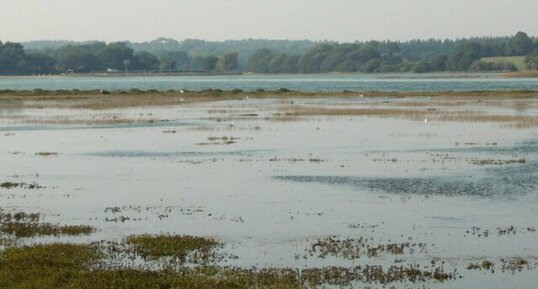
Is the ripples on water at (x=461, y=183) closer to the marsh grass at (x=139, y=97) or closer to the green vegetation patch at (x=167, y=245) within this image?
the green vegetation patch at (x=167, y=245)

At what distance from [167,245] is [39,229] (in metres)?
4.78

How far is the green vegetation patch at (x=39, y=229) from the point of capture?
86.6ft

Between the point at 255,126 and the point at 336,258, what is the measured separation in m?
43.6

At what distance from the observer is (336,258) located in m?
23.2

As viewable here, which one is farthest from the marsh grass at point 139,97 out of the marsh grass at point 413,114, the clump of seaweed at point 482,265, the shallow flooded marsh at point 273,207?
the clump of seaweed at point 482,265

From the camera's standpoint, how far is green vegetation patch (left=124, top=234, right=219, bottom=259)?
930 inches

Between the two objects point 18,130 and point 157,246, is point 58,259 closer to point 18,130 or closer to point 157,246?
point 157,246

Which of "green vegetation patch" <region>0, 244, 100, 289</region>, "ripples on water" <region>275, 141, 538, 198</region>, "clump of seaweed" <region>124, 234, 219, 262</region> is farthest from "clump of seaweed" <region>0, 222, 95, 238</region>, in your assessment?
"ripples on water" <region>275, 141, 538, 198</region>

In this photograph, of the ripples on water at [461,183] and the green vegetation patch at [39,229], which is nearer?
the green vegetation patch at [39,229]

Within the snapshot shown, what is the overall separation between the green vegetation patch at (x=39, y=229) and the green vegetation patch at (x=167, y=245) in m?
2.07

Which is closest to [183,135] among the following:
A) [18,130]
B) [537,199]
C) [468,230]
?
[18,130]

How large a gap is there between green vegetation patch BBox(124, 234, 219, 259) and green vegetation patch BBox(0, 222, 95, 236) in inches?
81.6

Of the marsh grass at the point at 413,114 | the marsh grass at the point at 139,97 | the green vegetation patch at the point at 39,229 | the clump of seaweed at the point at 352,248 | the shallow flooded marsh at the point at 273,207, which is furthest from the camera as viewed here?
the marsh grass at the point at 139,97

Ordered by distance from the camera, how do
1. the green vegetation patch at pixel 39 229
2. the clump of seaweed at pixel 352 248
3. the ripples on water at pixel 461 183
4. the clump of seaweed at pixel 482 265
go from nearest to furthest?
the clump of seaweed at pixel 482 265 < the clump of seaweed at pixel 352 248 < the green vegetation patch at pixel 39 229 < the ripples on water at pixel 461 183
